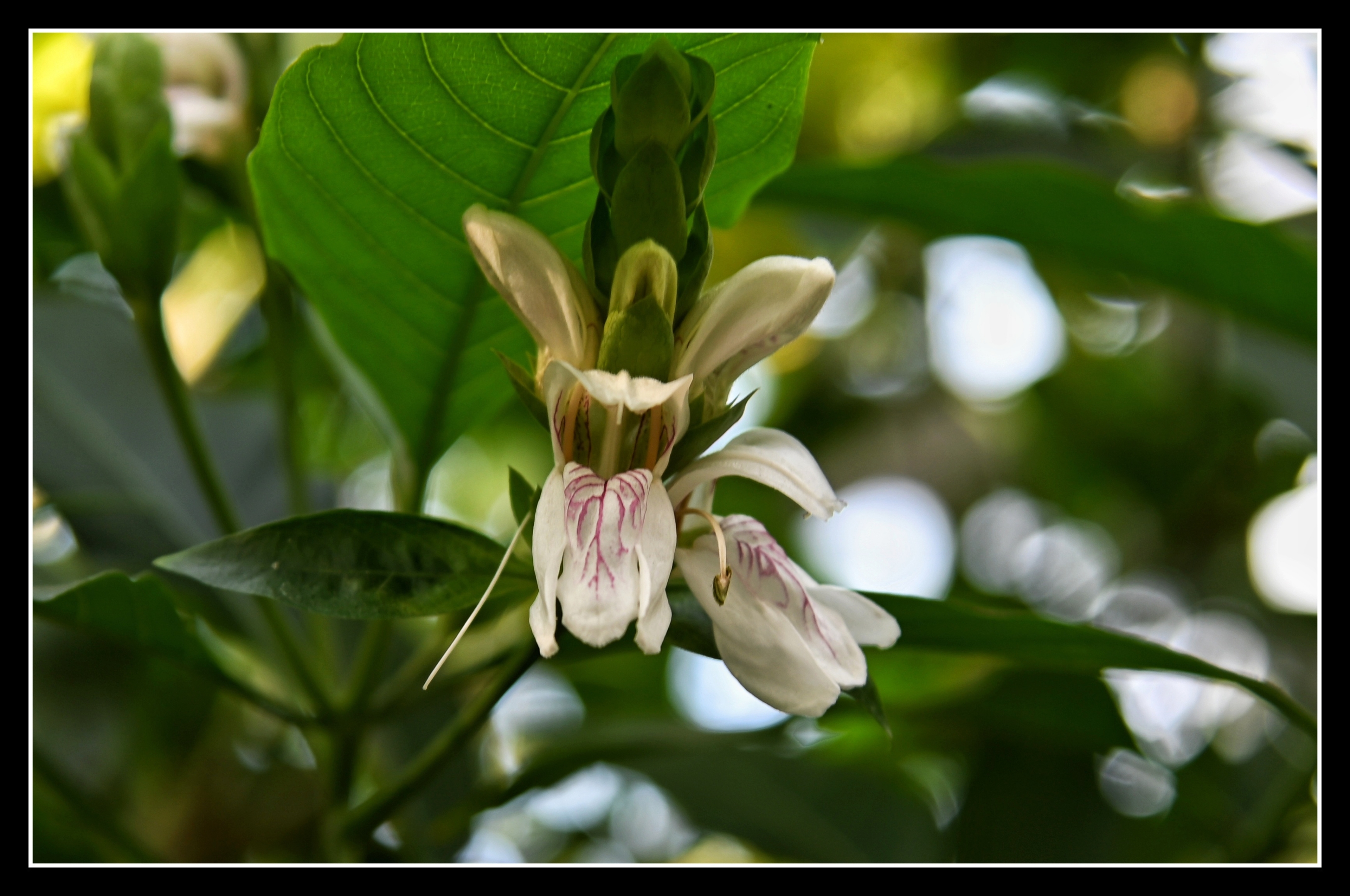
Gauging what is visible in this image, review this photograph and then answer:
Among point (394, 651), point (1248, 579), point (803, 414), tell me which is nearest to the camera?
point (394, 651)

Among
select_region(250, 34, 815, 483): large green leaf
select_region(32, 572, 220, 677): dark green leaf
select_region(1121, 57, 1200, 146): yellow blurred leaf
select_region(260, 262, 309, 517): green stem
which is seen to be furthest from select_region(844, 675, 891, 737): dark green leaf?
select_region(1121, 57, 1200, 146): yellow blurred leaf

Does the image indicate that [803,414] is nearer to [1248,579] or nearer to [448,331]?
[1248,579]

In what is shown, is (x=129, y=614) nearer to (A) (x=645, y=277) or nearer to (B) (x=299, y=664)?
(B) (x=299, y=664)

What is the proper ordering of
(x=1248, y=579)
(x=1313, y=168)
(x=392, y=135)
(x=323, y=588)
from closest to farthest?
(x=323, y=588)
(x=392, y=135)
(x=1313, y=168)
(x=1248, y=579)

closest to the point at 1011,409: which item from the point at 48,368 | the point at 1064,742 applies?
the point at 1064,742

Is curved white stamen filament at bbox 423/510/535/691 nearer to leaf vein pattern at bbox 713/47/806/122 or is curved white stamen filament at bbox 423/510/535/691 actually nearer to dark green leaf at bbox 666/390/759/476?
dark green leaf at bbox 666/390/759/476

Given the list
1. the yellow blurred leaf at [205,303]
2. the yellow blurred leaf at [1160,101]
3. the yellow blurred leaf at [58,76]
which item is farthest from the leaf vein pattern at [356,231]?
the yellow blurred leaf at [1160,101]
